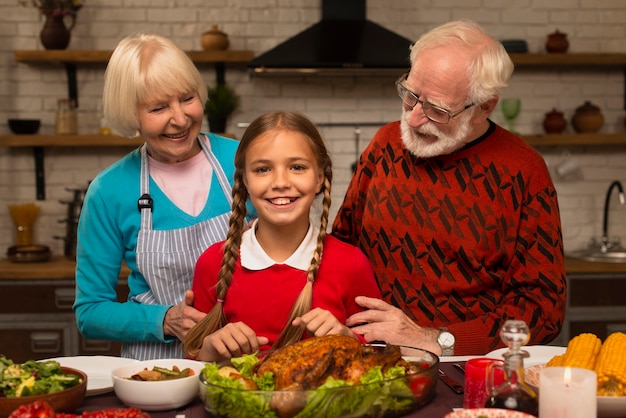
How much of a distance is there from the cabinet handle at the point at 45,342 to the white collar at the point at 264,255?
2.48 meters

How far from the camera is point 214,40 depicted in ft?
15.7

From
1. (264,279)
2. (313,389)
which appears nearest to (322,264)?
(264,279)

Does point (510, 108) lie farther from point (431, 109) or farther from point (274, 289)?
point (274, 289)

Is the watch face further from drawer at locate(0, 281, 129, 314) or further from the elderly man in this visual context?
drawer at locate(0, 281, 129, 314)

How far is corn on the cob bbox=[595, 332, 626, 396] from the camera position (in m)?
1.56

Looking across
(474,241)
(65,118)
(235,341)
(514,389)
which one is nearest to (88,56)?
(65,118)

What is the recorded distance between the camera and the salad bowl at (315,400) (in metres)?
1.42

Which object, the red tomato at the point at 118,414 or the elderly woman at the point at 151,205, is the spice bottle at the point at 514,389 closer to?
the red tomato at the point at 118,414

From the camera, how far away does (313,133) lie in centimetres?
216

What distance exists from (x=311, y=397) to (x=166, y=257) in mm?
980

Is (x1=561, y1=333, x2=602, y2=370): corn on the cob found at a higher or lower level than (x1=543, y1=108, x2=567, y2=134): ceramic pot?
lower

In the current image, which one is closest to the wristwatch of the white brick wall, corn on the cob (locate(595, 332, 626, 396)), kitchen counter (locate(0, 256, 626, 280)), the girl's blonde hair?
the girl's blonde hair

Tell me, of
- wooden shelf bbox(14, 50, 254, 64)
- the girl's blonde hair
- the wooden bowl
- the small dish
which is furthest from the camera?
wooden shelf bbox(14, 50, 254, 64)

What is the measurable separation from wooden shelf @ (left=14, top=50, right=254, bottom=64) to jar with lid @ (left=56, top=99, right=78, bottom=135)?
24 cm
